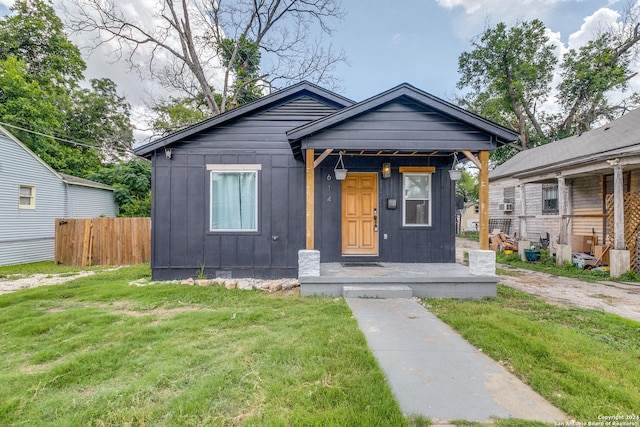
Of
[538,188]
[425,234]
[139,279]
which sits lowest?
[139,279]

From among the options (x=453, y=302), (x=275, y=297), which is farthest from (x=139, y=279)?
(x=453, y=302)

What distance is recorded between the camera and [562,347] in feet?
10.1

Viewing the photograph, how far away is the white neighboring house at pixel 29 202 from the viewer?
9.63 m

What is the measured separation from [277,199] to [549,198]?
40.3 ft

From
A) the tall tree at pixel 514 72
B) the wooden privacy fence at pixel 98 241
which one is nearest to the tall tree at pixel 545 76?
the tall tree at pixel 514 72

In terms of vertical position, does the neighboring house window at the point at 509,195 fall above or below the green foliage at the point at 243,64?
below

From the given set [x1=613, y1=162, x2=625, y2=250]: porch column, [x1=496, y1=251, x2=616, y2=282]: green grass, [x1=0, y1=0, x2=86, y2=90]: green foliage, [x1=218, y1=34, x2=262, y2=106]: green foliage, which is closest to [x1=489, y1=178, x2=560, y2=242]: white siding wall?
[x1=496, y1=251, x2=616, y2=282]: green grass

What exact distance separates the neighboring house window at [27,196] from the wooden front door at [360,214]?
37.6 ft

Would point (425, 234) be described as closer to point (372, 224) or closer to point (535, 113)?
point (372, 224)

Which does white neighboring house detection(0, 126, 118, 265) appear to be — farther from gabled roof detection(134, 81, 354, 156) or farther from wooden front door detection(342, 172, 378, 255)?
wooden front door detection(342, 172, 378, 255)

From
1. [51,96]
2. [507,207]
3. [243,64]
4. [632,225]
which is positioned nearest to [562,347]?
[632,225]

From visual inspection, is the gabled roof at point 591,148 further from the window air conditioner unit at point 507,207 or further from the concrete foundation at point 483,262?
the concrete foundation at point 483,262

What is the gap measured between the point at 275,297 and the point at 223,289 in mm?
1229

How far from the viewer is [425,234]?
6820 mm
